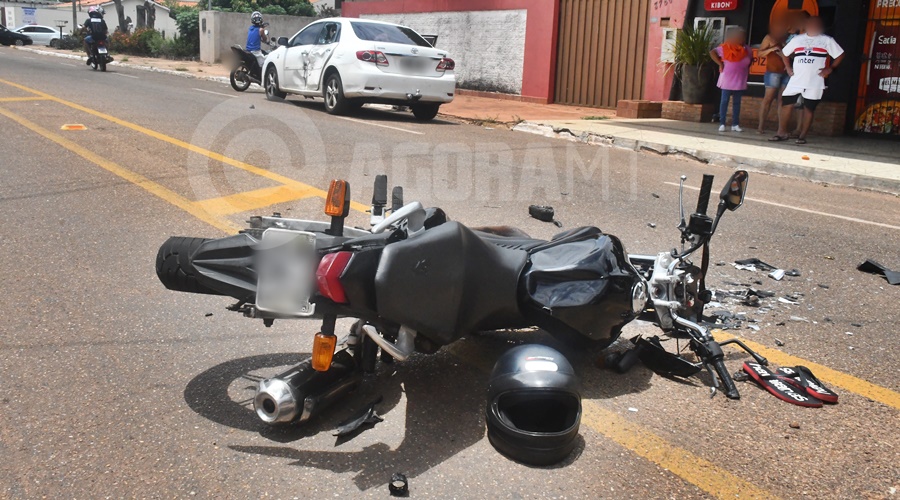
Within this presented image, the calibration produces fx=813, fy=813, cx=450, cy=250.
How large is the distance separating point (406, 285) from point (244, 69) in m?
16.8

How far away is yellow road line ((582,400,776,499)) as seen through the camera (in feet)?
9.77

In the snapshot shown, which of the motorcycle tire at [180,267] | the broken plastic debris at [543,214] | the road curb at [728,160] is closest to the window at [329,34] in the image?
the road curb at [728,160]

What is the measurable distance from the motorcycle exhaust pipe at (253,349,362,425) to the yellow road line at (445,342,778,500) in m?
1.06

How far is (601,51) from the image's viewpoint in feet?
60.0

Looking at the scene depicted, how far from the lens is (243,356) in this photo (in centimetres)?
395

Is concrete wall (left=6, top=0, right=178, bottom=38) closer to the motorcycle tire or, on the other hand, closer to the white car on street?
the white car on street

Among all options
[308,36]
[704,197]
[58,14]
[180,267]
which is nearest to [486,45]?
[308,36]

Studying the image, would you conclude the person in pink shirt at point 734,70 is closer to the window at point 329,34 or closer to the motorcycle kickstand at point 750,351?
the window at point 329,34

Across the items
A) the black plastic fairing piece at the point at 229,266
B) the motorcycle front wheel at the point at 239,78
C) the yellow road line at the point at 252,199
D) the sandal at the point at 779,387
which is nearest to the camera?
the black plastic fairing piece at the point at 229,266

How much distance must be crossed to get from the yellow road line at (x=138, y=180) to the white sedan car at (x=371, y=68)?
4.95 m

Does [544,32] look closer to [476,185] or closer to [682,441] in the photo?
[476,185]

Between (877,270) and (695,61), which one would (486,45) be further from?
(877,270)

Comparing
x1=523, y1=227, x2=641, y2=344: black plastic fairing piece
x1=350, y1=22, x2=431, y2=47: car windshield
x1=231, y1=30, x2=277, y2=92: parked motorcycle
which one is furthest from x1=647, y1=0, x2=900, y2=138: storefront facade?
x1=523, y1=227, x2=641, y2=344: black plastic fairing piece

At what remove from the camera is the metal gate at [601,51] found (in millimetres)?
17438
